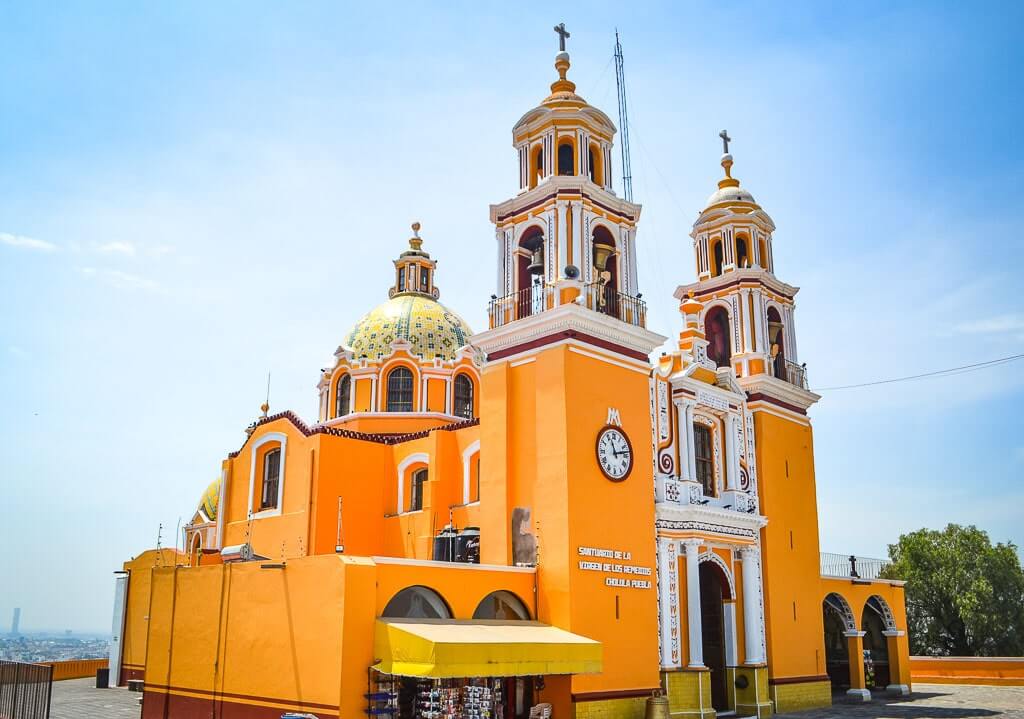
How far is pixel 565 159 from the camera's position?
21609mm

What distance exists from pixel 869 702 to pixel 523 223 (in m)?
15.3

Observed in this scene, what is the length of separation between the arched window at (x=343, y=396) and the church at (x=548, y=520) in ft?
0.31

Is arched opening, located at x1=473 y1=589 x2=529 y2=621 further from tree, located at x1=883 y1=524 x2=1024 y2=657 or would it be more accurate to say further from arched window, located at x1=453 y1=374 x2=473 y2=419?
tree, located at x1=883 y1=524 x2=1024 y2=657

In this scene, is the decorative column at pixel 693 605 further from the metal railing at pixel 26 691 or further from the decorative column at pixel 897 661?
the metal railing at pixel 26 691

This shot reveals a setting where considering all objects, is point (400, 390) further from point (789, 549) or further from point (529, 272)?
point (789, 549)

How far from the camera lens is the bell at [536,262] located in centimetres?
2070

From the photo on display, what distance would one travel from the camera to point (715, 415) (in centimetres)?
2297

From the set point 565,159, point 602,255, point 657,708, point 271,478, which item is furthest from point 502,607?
point 565,159

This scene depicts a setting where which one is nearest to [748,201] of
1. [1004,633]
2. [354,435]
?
[354,435]

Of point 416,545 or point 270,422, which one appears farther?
point 270,422

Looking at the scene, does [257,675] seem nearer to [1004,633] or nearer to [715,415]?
[715,415]

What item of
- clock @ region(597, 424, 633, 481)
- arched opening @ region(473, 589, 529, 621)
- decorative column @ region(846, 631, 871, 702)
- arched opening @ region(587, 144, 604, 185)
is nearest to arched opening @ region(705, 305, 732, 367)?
arched opening @ region(587, 144, 604, 185)

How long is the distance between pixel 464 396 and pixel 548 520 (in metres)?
10.3

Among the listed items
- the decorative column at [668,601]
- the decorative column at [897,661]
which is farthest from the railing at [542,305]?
the decorative column at [897,661]
